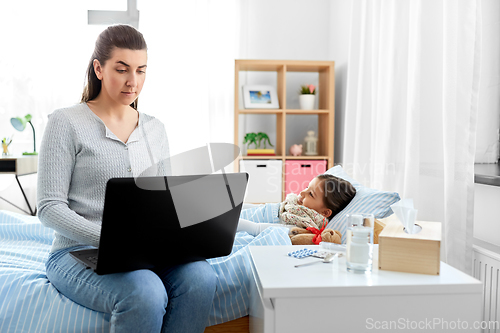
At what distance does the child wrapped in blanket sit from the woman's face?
68 centimetres

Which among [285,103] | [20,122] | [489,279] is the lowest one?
[489,279]

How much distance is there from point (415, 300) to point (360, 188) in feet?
2.98

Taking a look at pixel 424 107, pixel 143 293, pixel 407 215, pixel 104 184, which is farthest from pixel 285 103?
pixel 143 293

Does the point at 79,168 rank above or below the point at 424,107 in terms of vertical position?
below

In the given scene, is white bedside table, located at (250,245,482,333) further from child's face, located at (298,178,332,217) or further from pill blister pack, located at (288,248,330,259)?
child's face, located at (298,178,332,217)

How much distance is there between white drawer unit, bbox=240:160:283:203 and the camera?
307cm

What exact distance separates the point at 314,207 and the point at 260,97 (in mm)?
1712

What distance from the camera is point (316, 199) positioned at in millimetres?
1719

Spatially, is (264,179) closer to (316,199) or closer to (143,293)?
(316,199)

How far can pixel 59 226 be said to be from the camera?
43.8 inches

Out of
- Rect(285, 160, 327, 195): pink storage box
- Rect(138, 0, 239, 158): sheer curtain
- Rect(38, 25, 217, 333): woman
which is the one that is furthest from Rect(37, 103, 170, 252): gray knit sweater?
Rect(138, 0, 239, 158): sheer curtain

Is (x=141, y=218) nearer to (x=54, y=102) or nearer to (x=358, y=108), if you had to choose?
(x=358, y=108)

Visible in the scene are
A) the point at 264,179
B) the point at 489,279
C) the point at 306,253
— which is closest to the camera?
the point at 306,253

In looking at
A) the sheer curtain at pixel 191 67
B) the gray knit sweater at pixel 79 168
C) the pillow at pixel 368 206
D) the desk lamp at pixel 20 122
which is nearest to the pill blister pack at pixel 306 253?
the pillow at pixel 368 206
